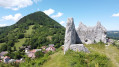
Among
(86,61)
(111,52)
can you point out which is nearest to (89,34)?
(111,52)

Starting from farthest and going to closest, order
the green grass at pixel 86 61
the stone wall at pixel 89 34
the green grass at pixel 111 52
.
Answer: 1. the stone wall at pixel 89 34
2. the green grass at pixel 111 52
3. the green grass at pixel 86 61

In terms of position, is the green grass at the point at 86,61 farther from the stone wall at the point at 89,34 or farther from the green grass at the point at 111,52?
the stone wall at the point at 89,34

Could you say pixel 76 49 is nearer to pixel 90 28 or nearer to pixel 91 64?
pixel 91 64

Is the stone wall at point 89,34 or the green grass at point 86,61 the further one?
the stone wall at point 89,34

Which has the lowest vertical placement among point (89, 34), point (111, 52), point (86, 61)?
point (86, 61)

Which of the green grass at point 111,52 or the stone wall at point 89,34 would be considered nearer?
the green grass at point 111,52

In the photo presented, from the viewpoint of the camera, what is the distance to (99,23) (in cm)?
2573

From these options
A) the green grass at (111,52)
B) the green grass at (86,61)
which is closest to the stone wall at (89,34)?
the green grass at (111,52)

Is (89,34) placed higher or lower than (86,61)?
higher

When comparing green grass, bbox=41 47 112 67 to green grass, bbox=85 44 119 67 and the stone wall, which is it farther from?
the stone wall

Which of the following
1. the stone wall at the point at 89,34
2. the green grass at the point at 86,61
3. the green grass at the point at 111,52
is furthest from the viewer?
the stone wall at the point at 89,34

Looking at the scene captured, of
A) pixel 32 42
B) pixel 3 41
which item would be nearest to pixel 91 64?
pixel 32 42

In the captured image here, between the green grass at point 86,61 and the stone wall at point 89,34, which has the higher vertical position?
the stone wall at point 89,34

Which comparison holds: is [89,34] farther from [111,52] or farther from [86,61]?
[86,61]
